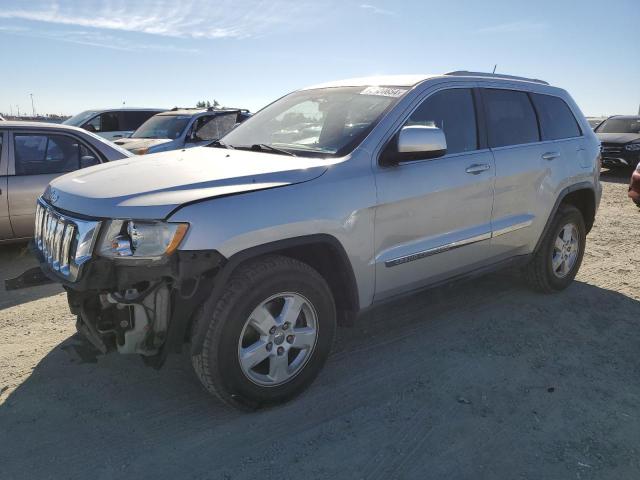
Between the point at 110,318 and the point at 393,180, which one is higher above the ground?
the point at 393,180

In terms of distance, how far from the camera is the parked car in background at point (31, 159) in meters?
5.50

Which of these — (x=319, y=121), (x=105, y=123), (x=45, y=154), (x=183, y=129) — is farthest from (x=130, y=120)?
(x=319, y=121)

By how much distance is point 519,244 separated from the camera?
439 cm

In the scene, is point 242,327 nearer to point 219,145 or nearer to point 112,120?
point 219,145

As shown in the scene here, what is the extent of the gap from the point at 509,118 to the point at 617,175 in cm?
1214

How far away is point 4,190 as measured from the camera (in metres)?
5.45

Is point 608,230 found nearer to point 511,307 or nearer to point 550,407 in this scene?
point 511,307

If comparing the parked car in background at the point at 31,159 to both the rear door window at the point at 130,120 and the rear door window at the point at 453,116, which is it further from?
the rear door window at the point at 130,120

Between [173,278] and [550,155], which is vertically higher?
[550,155]

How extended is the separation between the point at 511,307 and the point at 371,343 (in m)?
1.49

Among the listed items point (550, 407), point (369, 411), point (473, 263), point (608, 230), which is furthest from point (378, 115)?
point (608, 230)

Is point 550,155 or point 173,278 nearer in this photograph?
point 173,278

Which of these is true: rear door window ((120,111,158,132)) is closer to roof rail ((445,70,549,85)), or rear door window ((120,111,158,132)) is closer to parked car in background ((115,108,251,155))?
parked car in background ((115,108,251,155))

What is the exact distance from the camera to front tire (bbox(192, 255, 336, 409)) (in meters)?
2.69
